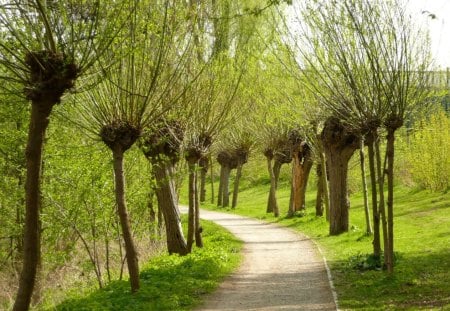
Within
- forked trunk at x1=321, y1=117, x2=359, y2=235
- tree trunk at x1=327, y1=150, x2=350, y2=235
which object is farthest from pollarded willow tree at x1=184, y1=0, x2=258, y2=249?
tree trunk at x1=327, y1=150, x2=350, y2=235

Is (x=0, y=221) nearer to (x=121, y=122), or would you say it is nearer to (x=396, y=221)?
(x=121, y=122)

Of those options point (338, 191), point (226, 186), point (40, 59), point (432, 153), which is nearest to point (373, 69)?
point (40, 59)

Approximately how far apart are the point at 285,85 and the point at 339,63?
13.2m

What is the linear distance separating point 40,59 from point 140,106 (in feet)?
10.9

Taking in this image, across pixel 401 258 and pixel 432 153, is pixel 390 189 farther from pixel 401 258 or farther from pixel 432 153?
pixel 432 153

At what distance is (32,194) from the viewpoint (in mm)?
9656

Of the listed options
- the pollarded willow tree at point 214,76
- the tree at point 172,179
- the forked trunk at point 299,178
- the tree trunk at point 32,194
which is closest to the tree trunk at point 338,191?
the pollarded willow tree at point 214,76

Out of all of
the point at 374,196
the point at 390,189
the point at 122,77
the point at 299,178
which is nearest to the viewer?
the point at 122,77

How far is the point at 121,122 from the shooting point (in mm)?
12094

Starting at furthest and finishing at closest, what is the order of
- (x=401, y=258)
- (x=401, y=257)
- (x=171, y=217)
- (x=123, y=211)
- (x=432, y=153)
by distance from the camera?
(x=432, y=153)
(x=171, y=217)
(x=401, y=257)
(x=401, y=258)
(x=123, y=211)

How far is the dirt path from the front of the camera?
12.0 m

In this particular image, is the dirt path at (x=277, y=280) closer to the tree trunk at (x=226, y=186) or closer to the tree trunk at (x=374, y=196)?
the tree trunk at (x=374, y=196)

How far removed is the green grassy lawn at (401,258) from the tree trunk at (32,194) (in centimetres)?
571

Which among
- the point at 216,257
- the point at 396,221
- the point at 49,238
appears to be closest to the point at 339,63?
the point at 216,257
